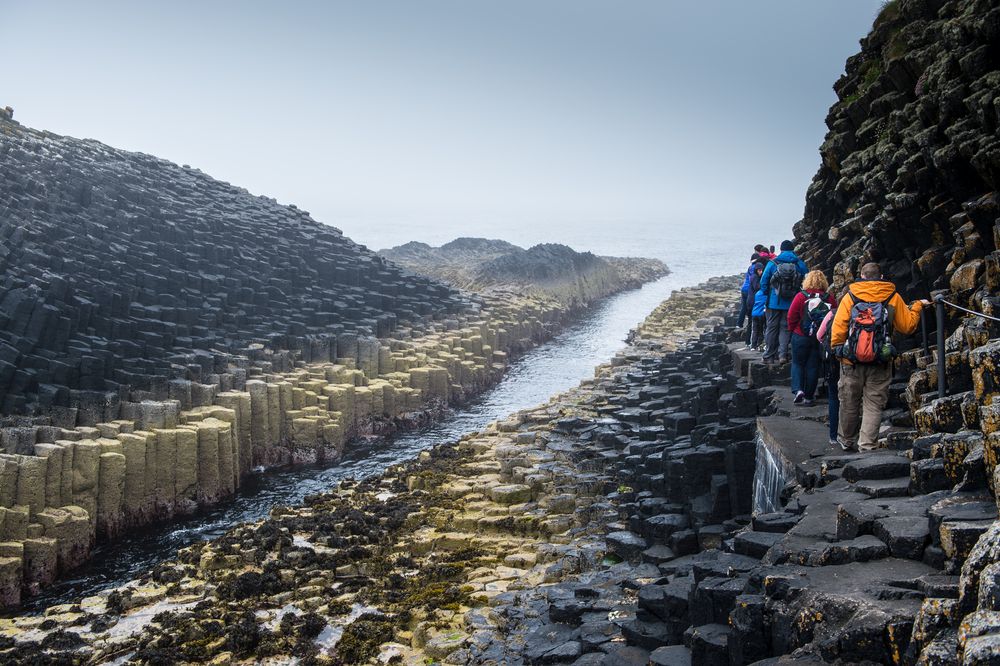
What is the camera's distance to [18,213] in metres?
28.1

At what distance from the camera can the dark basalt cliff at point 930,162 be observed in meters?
11.8

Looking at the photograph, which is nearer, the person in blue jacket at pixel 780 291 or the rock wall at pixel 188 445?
the person in blue jacket at pixel 780 291

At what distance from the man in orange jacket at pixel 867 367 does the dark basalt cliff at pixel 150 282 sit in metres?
16.3

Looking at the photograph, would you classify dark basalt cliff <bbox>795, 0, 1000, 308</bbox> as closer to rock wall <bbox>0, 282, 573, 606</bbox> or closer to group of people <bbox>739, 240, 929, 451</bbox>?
group of people <bbox>739, 240, 929, 451</bbox>

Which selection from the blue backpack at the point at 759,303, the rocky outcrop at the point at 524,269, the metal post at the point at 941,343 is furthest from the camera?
the rocky outcrop at the point at 524,269

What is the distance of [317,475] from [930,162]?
1593 cm

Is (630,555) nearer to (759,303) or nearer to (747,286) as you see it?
(759,303)

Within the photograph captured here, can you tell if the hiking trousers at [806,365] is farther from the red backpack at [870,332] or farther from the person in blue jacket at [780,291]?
the red backpack at [870,332]

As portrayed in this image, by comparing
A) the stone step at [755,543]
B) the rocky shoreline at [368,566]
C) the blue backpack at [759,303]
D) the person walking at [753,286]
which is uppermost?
the person walking at [753,286]

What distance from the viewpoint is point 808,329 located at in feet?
43.0

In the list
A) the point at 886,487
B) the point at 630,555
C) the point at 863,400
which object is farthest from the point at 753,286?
the point at 886,487

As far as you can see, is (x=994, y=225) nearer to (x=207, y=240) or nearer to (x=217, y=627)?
(x=217, y=627)

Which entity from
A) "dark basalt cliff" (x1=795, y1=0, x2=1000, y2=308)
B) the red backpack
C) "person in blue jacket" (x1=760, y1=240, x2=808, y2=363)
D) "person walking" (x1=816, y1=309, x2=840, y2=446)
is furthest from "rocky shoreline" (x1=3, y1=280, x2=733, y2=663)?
"dark basalt cliff" (x1=795, y1=0, x2=1000, y2=308)

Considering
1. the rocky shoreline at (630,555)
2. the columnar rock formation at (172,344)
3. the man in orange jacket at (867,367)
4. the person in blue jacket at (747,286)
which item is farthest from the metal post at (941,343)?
the columnar rock formation at (172,344)
